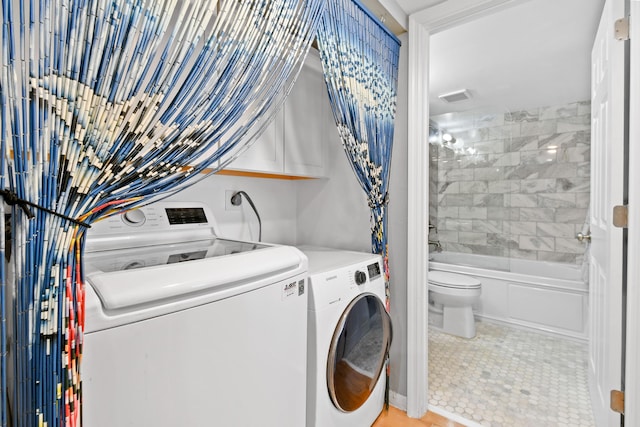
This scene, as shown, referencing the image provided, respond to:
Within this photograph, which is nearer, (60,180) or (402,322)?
(60,180)

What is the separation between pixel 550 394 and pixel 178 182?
2.48 m

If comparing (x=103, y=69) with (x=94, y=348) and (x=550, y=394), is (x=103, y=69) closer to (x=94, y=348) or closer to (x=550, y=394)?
(x=94, y=348)

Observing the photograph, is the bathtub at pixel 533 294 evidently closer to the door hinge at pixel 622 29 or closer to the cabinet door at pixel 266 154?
the door hinge at pixel 622 29

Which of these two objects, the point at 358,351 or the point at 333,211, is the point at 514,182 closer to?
the point at 333,211

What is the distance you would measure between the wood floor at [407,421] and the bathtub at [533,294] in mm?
1724

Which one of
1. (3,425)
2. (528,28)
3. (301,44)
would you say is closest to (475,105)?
(528,28)

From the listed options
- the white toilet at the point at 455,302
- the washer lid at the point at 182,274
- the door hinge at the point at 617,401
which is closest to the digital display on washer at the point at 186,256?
the washer lid at the point at 182,274

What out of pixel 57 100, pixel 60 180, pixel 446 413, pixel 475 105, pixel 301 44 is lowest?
pixel 446 413

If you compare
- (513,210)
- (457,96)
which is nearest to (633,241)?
(457,96)

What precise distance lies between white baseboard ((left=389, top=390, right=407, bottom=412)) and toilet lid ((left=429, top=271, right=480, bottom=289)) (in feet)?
4.23

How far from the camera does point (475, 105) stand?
11.6 ft

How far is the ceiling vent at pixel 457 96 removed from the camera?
3.12 m

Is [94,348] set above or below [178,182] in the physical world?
below

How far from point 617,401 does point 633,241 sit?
70cm
